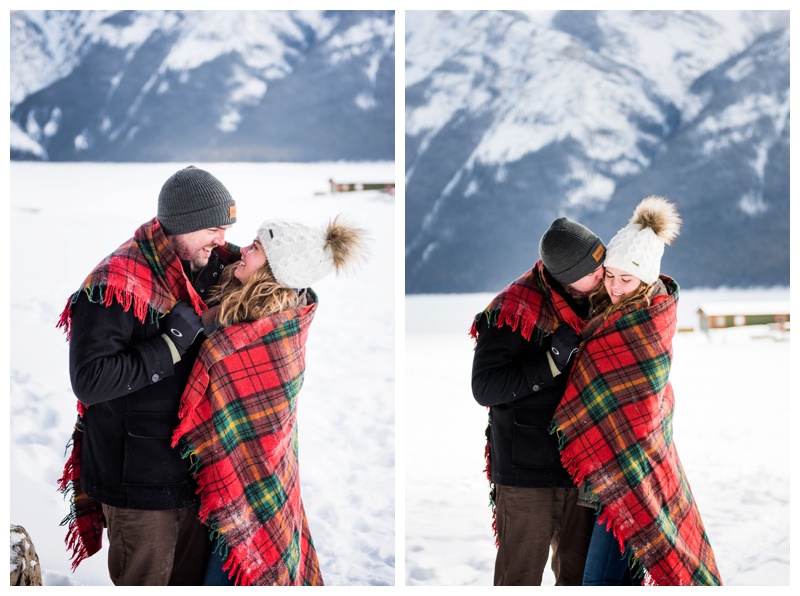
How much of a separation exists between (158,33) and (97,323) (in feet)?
17.3

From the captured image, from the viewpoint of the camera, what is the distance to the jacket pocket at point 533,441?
2.00 metres

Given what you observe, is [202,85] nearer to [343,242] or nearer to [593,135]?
[343,242]

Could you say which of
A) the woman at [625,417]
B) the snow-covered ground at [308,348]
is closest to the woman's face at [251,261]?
the snow-covered ground at [308,348]

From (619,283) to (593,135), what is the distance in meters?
8.12

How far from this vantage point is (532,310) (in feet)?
6.49

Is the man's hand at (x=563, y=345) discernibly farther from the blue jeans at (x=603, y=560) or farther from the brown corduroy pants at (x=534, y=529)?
the blue jeans at (x=603, y=560)

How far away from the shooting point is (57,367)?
13.9 ft

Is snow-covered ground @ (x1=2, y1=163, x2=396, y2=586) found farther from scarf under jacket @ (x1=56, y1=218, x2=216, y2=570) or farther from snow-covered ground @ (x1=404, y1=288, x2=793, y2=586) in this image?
scarf under jacket @ (x1=56, y1=218, x2=216, y2=570)

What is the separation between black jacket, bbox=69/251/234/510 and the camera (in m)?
1.69

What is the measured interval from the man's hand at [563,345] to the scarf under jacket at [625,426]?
3.0 inches

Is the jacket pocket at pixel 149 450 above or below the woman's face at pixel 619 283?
below

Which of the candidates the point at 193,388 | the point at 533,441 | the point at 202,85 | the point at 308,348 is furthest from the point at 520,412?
the point at 202,85

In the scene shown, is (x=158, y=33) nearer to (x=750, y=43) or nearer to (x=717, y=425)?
(x=717, y=425)

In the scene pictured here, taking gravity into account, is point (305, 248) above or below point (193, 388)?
above
